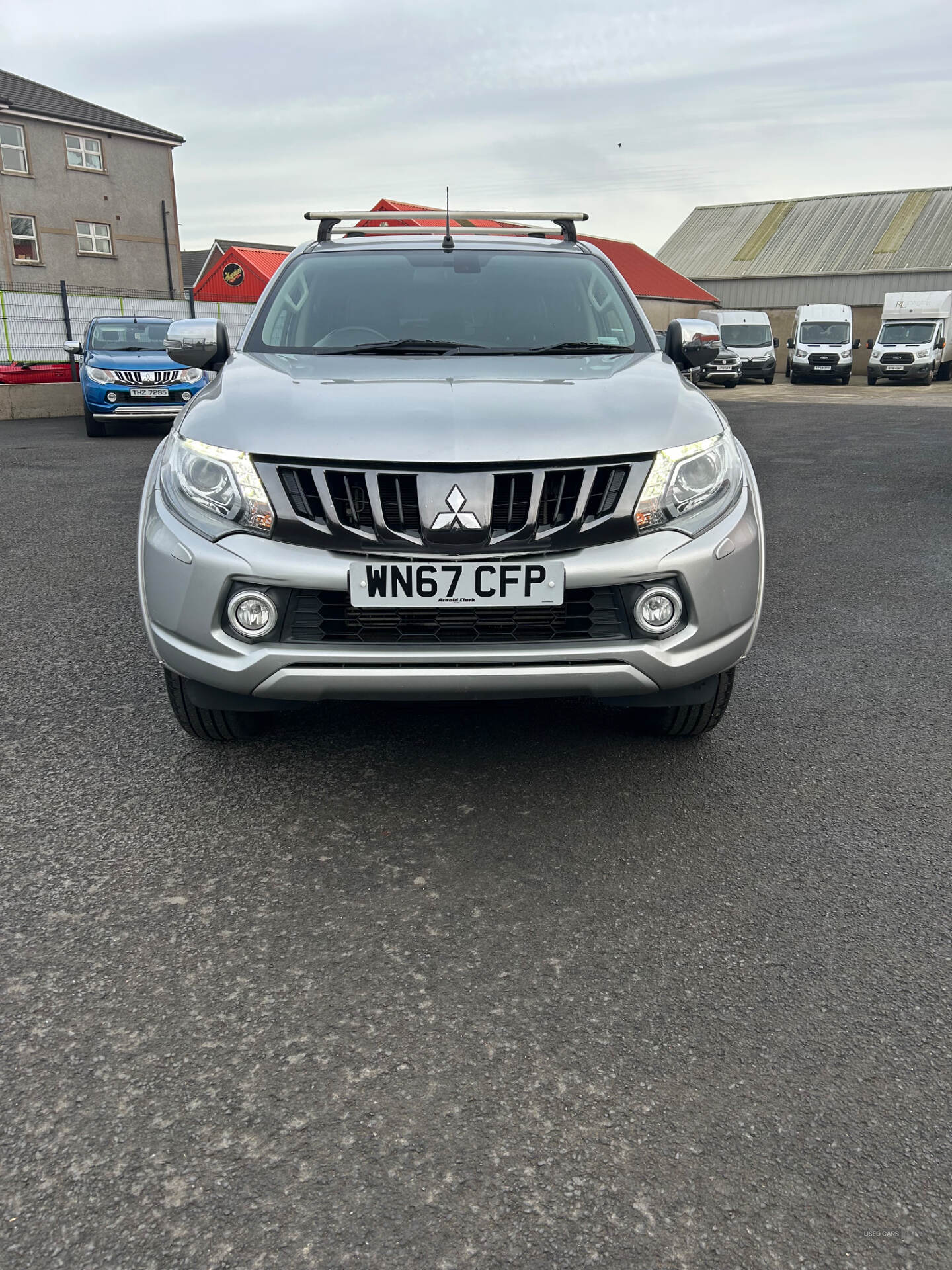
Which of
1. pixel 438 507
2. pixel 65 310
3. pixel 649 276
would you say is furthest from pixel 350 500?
pixel 649 276

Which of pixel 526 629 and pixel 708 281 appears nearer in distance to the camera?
pixel 526 629

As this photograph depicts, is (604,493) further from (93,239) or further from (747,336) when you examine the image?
(93,239)

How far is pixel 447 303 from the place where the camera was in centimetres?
423

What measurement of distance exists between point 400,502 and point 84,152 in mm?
43250

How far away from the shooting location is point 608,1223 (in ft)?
5.49

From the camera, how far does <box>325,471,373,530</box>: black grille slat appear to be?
279cm

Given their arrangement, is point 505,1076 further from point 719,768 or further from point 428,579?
point 719,768

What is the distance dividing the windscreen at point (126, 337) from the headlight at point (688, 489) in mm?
13082

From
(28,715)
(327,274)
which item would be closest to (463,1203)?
(28,715)

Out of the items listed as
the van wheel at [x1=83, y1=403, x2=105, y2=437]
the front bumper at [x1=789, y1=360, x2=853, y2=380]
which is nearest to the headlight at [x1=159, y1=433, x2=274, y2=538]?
the van wheel at [x1=83, y1=403, x2=105, y2=437]

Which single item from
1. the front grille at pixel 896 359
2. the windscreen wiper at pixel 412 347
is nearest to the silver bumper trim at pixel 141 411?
the windscreen wiper at pixel 412 347

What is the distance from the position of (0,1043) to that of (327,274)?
3270 millimetres

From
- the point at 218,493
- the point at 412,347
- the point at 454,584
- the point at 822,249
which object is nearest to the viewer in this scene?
the point at 454,584

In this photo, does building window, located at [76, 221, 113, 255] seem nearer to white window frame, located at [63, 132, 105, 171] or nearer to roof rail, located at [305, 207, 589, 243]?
white window frame, located at [63, 132, 105, 171]
